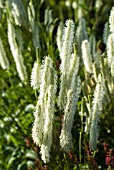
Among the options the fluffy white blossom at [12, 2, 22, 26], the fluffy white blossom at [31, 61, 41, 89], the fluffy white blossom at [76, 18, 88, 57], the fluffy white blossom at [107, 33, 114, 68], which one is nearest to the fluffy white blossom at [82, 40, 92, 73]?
the fluffy white blossom at [107, 33, 114, 68]

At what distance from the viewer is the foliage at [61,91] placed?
7.66 feet

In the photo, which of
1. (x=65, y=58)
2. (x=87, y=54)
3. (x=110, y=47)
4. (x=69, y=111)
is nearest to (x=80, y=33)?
(x=87, y=54)

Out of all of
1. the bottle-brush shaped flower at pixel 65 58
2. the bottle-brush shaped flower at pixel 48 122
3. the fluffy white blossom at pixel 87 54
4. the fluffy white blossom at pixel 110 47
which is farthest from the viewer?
the fluffy white blossom at pixel 87 54

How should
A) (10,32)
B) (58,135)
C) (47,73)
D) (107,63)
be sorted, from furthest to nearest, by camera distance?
(10,32), (107,63), (58,135), (47,73)

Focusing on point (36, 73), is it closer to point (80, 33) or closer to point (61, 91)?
point (61, 91)

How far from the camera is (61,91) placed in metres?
2.31

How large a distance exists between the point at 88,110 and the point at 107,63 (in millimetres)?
365

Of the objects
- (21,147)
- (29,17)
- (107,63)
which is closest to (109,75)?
(107,63)

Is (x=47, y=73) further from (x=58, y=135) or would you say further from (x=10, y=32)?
(x=10, y=32)

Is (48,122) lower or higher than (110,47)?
lower

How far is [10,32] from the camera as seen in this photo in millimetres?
3006

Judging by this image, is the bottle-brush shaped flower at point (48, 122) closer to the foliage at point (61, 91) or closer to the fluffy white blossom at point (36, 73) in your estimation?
the foliage at point (61, 91)

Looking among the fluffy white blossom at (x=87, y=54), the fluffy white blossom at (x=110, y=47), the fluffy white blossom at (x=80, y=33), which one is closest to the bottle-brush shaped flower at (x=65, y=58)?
the fluffy white blossom at (x=110, y=47)

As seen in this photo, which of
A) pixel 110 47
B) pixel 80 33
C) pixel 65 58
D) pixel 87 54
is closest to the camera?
pixel 65 58
